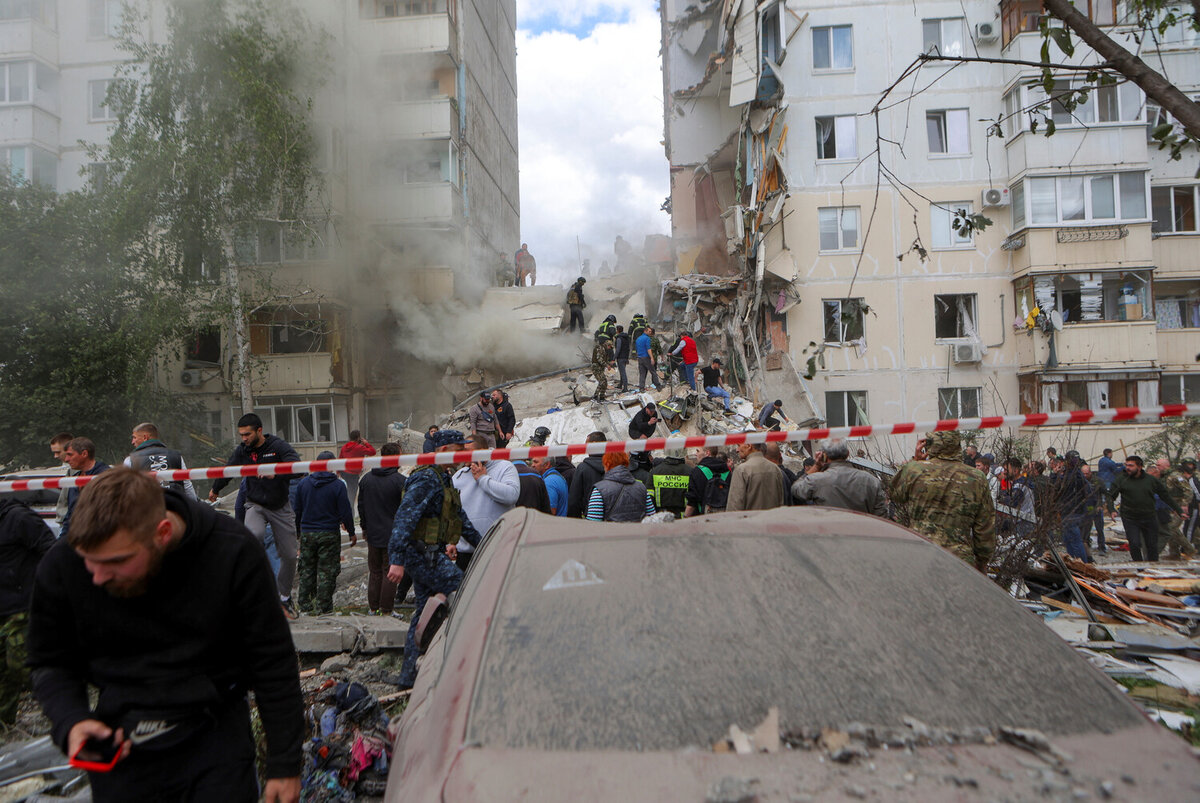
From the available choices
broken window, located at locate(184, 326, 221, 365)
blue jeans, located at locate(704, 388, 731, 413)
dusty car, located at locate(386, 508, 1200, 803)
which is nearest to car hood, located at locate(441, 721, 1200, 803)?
dusty car, located at locate(386, 508, 1200, 803)

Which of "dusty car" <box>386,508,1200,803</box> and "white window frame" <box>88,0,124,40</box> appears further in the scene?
"white window frame" <box>88,0,124,40</box>

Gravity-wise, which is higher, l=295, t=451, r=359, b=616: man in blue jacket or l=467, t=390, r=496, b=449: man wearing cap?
l=467, t=390, r=496, b=449: man wearing cap

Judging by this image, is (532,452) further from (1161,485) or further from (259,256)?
(259,256)

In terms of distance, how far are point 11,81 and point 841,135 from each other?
29.9 meters

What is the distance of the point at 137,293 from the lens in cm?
2177

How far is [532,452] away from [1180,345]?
24.2 m

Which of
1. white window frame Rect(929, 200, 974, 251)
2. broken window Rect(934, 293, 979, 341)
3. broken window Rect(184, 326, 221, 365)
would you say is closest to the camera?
white window frame Rect(929, 200, 974, 251)

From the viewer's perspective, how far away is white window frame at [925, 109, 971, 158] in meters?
21.9

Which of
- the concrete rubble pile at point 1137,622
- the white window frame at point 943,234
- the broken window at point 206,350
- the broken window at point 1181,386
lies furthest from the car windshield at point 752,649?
the broken window at point 206,350

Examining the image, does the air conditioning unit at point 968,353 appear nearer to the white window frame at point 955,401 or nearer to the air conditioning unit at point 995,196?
the white window frame at point 955,401

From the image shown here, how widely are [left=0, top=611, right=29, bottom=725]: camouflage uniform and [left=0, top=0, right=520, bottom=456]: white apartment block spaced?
21160 mm

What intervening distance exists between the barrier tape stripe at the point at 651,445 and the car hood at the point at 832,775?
11.2 ft

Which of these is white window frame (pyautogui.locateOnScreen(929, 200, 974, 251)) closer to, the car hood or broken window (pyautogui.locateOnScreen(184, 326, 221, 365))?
the car hood

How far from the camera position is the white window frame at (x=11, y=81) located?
84.3ft
